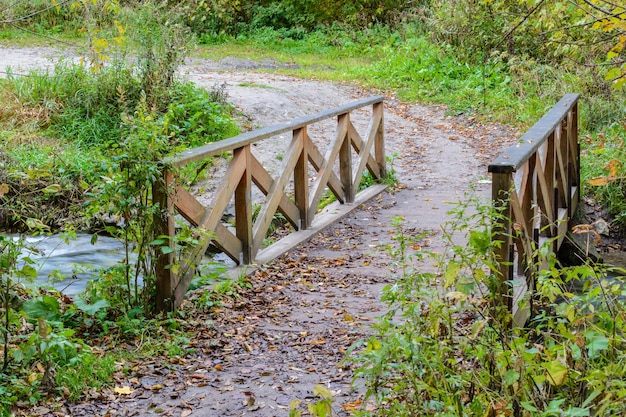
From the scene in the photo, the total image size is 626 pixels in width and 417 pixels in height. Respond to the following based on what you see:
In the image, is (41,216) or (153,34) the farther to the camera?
(153,34)

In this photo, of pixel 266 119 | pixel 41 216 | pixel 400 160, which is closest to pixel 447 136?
pixel 400 160

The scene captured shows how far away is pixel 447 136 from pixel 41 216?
23.6ft

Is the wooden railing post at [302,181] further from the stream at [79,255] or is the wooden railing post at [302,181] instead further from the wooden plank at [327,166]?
the stream at [79,255]

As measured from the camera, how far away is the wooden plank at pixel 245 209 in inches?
255

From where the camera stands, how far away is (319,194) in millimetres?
8398

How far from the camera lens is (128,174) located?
5023 millimetres

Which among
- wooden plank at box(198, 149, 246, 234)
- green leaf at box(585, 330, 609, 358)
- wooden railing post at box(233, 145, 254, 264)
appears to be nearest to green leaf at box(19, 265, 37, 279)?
wooden plank at box(198, 149, 246, 234)

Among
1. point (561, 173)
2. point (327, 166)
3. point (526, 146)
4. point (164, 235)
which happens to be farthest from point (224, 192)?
point (561, 173)

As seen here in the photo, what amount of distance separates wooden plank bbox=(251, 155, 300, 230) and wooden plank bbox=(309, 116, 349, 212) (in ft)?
0.98

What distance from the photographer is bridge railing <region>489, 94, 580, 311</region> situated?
4605 mm

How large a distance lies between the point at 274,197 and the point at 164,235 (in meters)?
2.13

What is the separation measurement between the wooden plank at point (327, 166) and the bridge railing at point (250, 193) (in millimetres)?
10

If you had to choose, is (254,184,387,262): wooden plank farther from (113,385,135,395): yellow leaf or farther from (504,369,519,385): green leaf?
(504,369,519,385): green leaf

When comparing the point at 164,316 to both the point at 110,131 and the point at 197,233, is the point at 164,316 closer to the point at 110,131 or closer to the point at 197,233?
the point at 197,233
